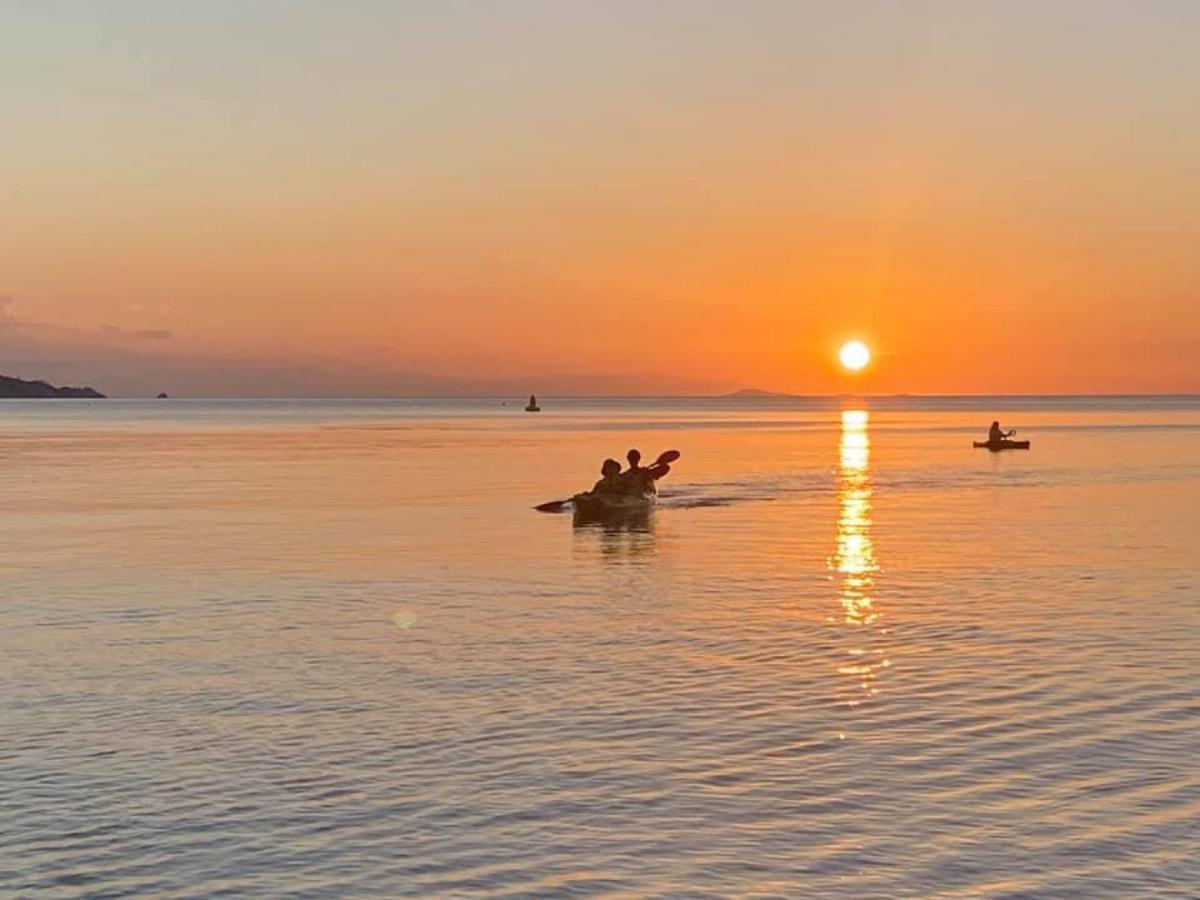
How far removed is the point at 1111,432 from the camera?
138 meters

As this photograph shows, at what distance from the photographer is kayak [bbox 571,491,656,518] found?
46562 mm

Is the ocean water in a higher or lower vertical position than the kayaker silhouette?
lower

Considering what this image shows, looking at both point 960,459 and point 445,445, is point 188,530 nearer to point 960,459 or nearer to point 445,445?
point 960,459

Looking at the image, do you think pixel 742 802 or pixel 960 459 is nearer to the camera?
pixel 742 802

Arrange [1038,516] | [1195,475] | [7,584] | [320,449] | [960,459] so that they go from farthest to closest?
[320,449] → [960,459] → [1195,475] → [1038,516] → [7,584]

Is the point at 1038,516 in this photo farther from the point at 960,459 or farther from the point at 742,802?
the point at 960,459

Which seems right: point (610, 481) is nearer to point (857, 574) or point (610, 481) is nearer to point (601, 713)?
point (857, 574)

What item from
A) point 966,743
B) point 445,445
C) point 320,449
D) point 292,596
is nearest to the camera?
point 966,743

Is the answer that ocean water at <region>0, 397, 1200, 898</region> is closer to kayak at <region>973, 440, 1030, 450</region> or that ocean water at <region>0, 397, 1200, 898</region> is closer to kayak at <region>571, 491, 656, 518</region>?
kayak at <region>571, 491, 656, 518</region>

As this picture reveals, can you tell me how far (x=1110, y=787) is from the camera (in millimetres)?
13875

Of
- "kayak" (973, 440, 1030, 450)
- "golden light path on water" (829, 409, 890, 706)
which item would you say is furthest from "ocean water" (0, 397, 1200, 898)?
"kayak" (973, 440, 1030, 450)

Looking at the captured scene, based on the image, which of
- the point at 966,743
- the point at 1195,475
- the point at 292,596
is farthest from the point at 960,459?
the point at 966,743

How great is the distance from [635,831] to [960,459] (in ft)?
265

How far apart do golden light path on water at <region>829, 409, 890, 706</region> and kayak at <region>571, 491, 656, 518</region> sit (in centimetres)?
711
